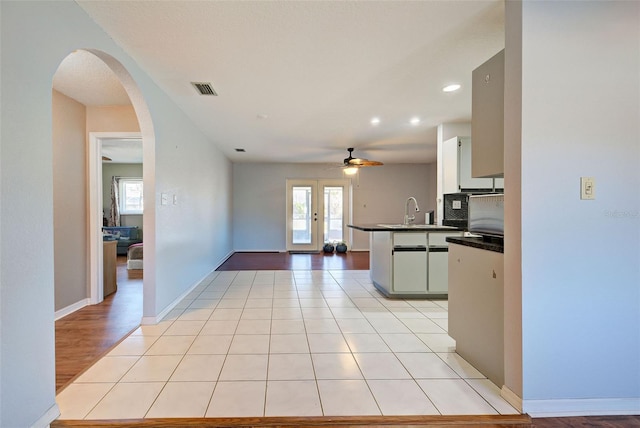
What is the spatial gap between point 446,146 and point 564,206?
117 inches

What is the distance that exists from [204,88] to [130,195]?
711 cm

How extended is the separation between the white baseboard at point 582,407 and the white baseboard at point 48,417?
8.19 feet

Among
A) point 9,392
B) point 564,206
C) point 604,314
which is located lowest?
point 9,392

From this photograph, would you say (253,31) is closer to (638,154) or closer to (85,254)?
(638,154)

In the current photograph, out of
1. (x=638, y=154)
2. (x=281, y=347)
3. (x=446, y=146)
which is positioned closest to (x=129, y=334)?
(x=281, y=347)

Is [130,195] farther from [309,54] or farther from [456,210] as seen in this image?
[456,210]

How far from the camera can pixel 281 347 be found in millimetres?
2531

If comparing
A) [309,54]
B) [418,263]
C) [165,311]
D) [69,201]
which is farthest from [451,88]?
[69,201]

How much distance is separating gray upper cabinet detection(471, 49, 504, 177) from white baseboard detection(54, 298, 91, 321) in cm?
423

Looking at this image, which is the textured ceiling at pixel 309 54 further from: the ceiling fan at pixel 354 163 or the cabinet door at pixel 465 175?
the ceiling fan at pixel 354 163

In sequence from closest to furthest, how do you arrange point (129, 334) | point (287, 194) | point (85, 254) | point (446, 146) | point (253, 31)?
point (253, 31), point (129, 334), point (85, 254), point (446, 146), point (287, 194)

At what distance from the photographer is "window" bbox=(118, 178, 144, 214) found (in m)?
8.81

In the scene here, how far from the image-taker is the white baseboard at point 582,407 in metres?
→ 1.71

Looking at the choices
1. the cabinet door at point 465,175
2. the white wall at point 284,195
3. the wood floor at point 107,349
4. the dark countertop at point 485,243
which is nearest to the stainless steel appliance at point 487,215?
the dark countertop at point 485,243
